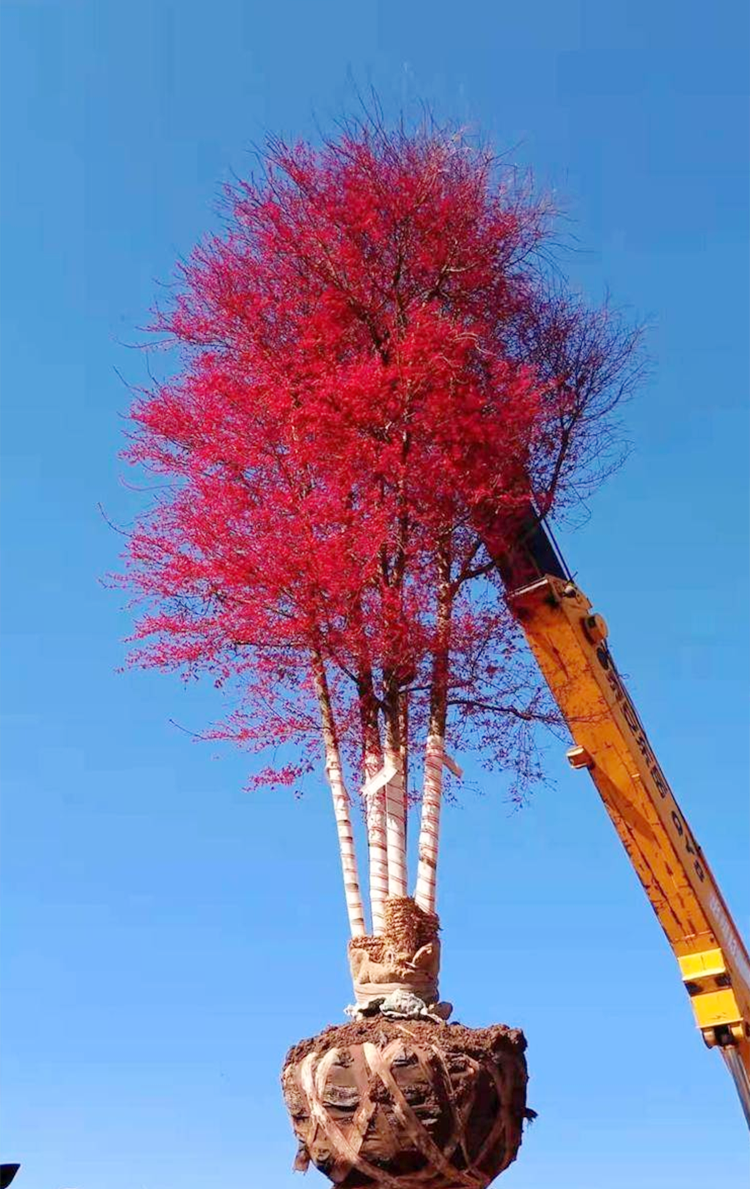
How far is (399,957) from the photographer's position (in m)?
10.6

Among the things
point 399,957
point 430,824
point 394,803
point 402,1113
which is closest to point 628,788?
point 430,824

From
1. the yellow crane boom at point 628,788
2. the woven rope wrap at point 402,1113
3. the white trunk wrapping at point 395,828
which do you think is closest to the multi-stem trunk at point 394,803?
the white trunk wrapping at point 395,828

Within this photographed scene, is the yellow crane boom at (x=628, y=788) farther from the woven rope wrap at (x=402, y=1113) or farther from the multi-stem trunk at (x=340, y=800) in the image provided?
the woven rope wrap at (x=402, y=1113)

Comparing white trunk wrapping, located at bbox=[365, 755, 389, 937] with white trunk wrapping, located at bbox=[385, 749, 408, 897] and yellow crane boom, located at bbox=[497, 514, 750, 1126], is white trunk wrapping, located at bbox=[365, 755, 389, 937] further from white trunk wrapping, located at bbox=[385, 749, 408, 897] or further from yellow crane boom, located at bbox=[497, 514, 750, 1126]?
yellow crane boom, located at bbox=[497, 514, 750, 1126]

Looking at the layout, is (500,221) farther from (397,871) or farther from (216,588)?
(397,871)

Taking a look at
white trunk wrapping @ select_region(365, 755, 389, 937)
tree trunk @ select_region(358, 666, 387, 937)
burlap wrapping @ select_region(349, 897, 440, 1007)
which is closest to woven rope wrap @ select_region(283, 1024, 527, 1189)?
burlap wrapping @ select_region(349, 897, 440, 1007)

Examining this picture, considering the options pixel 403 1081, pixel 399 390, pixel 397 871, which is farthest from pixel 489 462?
pixel 403 1081

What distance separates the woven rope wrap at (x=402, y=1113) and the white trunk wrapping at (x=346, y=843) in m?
1.20

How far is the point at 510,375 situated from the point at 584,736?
3.57 m

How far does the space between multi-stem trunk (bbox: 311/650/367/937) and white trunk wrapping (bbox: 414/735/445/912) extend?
511 mm

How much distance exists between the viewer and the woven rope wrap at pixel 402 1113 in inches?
379

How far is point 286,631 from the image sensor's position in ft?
38.7

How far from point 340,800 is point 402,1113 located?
2767 mm

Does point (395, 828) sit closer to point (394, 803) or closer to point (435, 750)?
point (394, 803)
